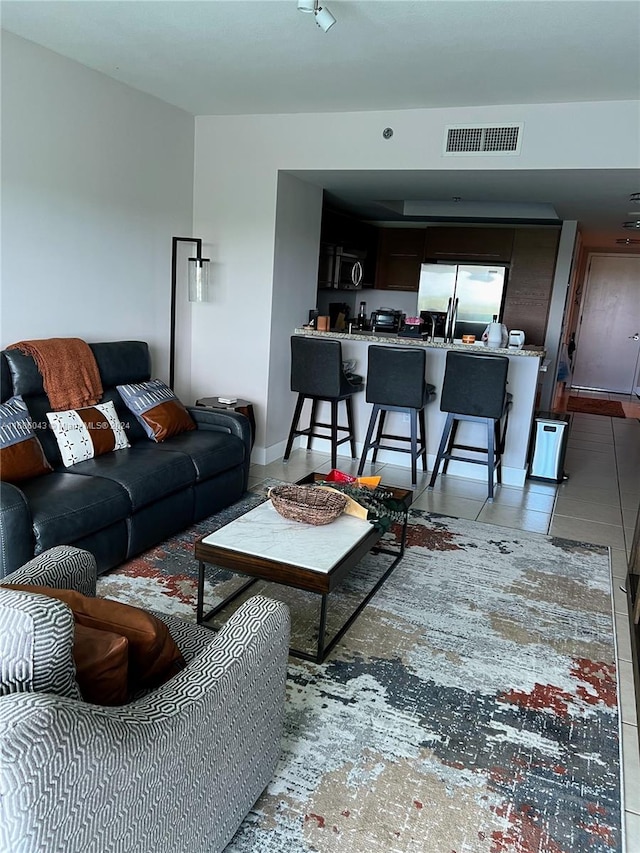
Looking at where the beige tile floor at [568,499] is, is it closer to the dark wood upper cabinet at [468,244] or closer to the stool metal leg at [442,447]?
the stool metal leg at [442,447]

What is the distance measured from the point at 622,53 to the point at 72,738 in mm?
3510

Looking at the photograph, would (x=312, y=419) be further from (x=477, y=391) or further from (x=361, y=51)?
(x=361, y=51)

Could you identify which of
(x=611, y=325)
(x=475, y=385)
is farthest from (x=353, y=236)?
(x=611, y=325)

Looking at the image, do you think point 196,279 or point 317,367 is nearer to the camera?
point 196,279

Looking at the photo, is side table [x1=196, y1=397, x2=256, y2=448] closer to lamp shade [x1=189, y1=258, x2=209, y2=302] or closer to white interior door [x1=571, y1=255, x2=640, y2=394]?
lamp shade [x1=189, y1=258, x2=209, y2=302]

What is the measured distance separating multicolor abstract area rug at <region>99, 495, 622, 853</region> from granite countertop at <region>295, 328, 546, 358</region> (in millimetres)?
1802

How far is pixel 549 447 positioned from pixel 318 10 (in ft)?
11.6

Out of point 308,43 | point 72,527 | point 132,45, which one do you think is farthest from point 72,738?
point 132,45

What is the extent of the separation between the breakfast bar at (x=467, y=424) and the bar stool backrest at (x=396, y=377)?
39 cm

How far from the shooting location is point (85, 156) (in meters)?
3.89

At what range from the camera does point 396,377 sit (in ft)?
15.6

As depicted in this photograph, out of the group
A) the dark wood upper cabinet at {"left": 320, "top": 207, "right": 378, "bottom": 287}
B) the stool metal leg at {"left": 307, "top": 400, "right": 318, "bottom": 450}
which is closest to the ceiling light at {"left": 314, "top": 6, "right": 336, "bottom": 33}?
the stool metal leg at {"left": 307, "top": 400, "right": 318, "bottom": 450}

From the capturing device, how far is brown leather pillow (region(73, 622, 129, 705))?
1298mm

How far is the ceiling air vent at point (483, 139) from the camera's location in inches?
160
